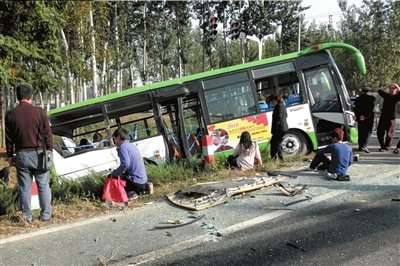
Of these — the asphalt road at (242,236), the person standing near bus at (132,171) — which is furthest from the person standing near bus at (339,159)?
the person standing near bus at (132,171)

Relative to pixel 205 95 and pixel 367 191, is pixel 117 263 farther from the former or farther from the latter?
pixel 205 95

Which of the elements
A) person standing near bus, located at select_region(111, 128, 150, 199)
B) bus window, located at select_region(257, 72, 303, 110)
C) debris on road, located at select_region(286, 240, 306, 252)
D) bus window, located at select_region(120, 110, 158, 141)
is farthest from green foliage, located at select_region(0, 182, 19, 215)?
bus window, located at select_region(257, 72, 303, 110)

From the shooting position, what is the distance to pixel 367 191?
20.3 feet

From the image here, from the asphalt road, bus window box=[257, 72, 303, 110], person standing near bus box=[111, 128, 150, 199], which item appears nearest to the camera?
the asphalt road

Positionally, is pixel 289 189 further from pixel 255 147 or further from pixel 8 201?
pixel 8 201

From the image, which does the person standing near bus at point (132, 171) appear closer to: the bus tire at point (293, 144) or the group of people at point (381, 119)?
the bus tire at point (293, 144)

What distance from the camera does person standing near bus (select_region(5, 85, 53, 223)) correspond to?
5234 mm

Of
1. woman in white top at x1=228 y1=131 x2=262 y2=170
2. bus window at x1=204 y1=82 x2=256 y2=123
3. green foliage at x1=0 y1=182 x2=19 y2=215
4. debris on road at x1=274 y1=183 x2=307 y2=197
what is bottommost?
debris on road at x1=274 y1=183 x2=307 y2=197

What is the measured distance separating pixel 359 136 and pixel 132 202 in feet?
19.7

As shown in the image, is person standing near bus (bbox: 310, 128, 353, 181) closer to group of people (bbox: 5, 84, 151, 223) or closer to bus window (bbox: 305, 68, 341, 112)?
bus window (bbox: 305, 68, 341, 112)

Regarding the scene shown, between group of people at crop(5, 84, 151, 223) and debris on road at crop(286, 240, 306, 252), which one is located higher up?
group of people at crop(5, 84, 151, 223)

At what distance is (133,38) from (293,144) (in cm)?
4335

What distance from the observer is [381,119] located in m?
10.0

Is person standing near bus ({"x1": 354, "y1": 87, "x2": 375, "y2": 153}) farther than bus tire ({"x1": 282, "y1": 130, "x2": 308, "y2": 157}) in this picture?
No
